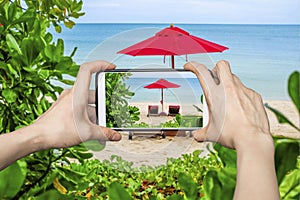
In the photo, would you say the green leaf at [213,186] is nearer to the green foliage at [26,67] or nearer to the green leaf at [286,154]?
the green leaf at [286,154]

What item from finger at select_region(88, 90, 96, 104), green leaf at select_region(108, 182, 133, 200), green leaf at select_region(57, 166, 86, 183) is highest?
finger at select_region(88, 90, 96, 104)

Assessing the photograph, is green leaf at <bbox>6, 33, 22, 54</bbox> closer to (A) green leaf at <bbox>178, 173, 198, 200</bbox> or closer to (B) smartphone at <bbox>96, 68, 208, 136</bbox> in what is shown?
(B) smartphone at <bbox>96, 68, 208, 136</bbox>

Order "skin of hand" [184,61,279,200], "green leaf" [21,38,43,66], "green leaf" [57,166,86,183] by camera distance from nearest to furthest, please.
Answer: "skin of hand" [184,61,279,200] → "green leaf" [21,38,43,66] → "green leaf" [57,166,86,183]

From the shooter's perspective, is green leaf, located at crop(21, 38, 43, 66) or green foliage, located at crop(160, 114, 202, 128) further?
green leaf, located at crop(21, 38, 43, 66)

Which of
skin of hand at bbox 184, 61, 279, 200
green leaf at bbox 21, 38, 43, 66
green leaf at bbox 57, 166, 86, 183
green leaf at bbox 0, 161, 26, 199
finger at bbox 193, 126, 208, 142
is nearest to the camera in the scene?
skin of hand at bbox 184, 61, 279, 200

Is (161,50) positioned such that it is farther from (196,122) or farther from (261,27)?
(261,27)

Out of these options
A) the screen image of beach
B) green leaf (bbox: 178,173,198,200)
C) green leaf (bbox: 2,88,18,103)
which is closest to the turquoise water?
the screen image of beach

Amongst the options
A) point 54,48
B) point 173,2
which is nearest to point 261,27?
point 173,2
